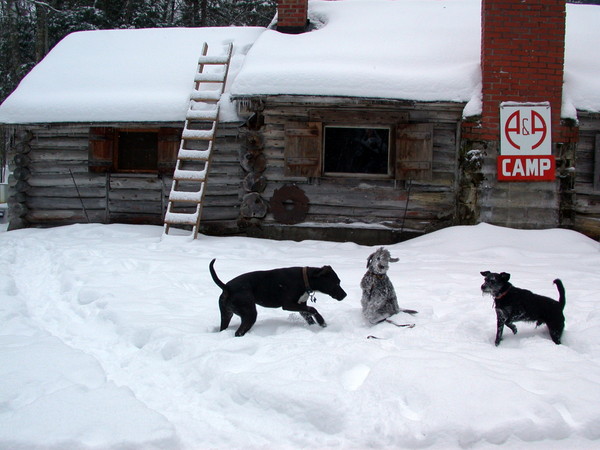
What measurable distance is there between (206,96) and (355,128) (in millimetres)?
2941

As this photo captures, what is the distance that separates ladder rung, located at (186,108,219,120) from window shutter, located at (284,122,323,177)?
4.66 ft

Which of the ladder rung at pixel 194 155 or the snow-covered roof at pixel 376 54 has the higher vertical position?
the snow-covered roof at pixel 376 54

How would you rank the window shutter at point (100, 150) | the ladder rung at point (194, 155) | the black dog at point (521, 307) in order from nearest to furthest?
the black dog at point (521, 307)
the ladder rung at point (194, 155)
the window shutter at point (100, 150)

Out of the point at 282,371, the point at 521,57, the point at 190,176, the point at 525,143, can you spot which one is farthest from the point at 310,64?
the point at 282,371

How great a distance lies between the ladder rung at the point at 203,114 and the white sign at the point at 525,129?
506cm

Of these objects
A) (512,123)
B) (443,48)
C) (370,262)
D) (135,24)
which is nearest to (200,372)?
(370,262)

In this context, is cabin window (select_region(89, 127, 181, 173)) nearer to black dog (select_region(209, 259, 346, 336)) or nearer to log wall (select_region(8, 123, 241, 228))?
log wall (select_region(8, 123, 241, 228))

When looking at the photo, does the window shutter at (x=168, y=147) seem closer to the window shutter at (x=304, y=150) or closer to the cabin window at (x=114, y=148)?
the cabin window at (x=114, y=148)

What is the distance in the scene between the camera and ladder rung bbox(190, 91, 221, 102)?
9336mm

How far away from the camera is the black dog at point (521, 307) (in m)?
3.59

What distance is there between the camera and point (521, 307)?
3.61 metres

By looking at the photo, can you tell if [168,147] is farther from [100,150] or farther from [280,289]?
[280,289]

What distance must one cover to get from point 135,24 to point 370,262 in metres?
20.7

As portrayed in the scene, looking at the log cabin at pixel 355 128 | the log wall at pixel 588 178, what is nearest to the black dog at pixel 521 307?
the log cabin at pixel 355 128
